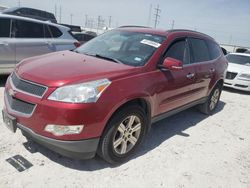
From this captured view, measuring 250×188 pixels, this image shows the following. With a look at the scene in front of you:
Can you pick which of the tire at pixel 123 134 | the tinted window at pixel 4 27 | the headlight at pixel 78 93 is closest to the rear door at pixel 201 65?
the tire at pixel 123 134

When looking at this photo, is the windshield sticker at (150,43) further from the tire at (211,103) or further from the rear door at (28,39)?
the rear door at (28,39)

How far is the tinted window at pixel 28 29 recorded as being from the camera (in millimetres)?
6083

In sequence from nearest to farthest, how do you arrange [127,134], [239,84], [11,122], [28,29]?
[11,122]
[127,134]
[28,29]
[239,84]

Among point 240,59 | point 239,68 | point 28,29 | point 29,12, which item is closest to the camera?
point 28,29

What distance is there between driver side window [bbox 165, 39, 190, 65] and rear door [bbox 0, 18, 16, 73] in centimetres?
383

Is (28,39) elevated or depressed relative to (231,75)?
elevated

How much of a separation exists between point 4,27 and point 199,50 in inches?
172

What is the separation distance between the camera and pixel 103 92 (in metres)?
2.77

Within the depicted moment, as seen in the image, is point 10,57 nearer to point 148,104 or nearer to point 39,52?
point 39,52

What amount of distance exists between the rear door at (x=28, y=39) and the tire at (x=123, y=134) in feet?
13.0

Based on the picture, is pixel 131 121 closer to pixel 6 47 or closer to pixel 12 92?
pixel 12 92

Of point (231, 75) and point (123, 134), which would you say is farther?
point (231, 75)

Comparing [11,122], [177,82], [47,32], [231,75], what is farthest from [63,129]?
[231,75]

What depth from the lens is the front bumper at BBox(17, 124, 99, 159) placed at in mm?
2723
